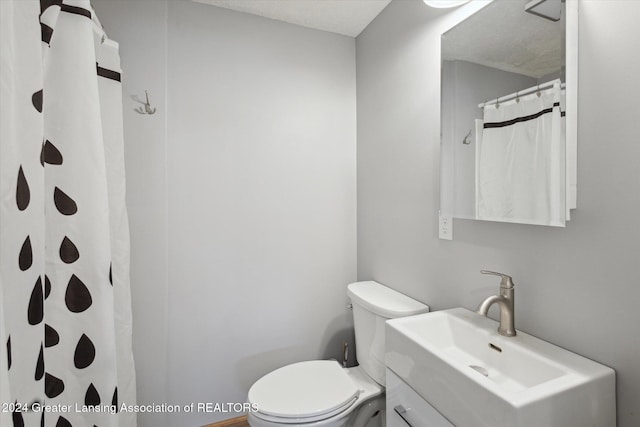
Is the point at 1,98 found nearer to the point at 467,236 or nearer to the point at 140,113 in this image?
the point at 140,113

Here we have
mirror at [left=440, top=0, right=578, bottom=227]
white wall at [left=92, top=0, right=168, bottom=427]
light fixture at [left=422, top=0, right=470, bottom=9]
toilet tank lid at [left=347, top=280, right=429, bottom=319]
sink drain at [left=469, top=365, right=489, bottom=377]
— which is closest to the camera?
mirror at [left=440, top=0, right=578, bottom=227]

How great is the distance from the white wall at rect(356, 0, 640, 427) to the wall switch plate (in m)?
0.03

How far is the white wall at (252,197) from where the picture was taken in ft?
5.28

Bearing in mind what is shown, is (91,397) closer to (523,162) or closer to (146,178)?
(146,178)

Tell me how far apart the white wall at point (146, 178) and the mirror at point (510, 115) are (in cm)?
137

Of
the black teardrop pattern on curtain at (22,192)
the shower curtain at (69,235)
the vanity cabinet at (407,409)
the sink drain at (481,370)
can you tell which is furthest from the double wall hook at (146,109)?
the sink drain at (481,370)

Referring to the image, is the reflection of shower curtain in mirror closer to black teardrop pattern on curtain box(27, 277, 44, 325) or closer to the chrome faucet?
the chrome faucet

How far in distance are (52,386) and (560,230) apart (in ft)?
5.06

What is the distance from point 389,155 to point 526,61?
0.76 metres

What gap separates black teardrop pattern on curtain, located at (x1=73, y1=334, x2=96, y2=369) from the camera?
35.1 inches

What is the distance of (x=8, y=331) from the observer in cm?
57

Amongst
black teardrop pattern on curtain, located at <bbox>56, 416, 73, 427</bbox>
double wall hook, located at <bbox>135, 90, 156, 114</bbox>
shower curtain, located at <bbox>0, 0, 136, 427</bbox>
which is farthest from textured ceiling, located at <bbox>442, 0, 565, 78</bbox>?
black teardrop pattern on curtain, located at <bbox>56, 416, 73, 427</bbox>

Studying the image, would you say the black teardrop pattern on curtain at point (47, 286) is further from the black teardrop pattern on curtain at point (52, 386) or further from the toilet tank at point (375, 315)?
the toilet tank at point (375, 315)

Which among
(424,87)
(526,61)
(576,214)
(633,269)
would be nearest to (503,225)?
(576,214)
